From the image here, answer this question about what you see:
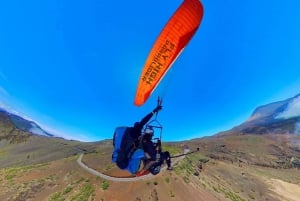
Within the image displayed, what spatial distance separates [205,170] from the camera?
63906 mm

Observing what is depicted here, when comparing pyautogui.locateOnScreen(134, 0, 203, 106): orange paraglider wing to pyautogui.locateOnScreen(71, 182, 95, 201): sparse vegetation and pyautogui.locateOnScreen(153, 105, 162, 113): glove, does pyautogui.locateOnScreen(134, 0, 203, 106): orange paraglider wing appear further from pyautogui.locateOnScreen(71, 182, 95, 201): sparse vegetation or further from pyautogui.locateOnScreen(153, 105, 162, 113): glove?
pyautogui.locateOnScreen(71, 182, 95, 201): sparse vegetation

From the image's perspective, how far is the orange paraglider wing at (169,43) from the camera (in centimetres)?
1686

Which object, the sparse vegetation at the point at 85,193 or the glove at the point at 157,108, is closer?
the glove at the point at 157,108

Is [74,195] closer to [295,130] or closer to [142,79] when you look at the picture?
[142,79]

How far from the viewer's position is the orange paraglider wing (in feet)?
55.3

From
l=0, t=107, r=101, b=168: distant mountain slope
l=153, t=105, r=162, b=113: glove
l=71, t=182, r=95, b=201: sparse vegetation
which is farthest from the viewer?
l=0, t=107, r=101, b=168: distant mountain slope

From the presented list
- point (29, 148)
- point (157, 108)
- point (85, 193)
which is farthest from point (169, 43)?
point (29, 148)

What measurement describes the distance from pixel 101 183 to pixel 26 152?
57630mm

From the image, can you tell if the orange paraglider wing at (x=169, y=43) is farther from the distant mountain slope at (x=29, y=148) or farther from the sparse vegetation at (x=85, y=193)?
the distant mountain slope at (x=29, y=148)

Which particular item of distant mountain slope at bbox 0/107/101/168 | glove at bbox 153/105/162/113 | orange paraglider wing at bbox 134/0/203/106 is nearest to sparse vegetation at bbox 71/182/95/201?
distant mountain slope at bbox 0/107/101/168

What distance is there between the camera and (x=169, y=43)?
1759 centimetres

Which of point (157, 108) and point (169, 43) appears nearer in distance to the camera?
point (157, 108)

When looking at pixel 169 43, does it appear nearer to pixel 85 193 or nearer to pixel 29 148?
pixel 85 193

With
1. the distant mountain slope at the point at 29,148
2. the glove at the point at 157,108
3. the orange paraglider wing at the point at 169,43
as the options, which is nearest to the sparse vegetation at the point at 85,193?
the distant mountain slope at the point at 29,148
